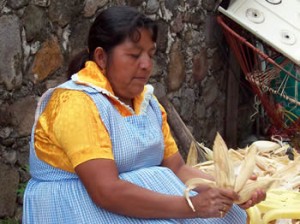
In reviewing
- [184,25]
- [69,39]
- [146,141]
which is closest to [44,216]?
[146,141]

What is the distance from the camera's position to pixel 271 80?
4.57 m

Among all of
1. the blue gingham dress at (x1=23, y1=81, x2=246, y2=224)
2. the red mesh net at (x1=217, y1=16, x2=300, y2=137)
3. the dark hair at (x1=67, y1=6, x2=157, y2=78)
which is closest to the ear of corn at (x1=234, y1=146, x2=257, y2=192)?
the blue gingham dress at (x1=23, y1=81, x2=246, y2=224)

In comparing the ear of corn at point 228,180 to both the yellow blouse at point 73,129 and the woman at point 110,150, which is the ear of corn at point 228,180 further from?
the yellow blouse at point 73,129

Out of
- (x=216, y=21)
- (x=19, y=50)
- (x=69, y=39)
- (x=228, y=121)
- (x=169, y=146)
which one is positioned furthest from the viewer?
(x=228, y=121)

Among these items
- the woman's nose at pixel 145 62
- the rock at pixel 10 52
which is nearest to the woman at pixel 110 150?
the woman's nose at pixel 145 62

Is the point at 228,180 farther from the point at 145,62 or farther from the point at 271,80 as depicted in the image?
the point at 271,80

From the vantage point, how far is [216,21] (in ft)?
16.4

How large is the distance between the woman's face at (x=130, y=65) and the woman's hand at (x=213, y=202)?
398 mm

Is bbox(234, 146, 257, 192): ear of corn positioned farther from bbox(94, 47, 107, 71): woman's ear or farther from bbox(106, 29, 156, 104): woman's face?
bbox(94, 47, 107, 71): woman's ear

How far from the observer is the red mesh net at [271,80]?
4.48 metres

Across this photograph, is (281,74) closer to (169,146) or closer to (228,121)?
(228,121)

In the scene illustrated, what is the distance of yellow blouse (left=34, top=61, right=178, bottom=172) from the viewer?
5.84ft

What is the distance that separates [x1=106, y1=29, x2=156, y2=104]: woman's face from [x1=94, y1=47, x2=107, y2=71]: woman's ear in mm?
20

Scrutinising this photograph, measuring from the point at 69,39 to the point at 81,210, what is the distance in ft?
5.26
